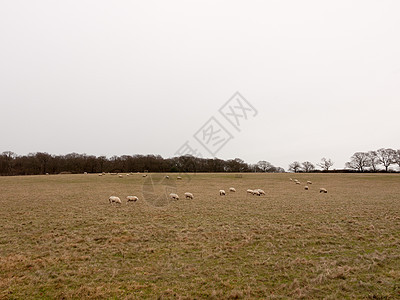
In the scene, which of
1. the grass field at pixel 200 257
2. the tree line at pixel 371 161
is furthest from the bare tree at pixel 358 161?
the grass field at pixel 200 257

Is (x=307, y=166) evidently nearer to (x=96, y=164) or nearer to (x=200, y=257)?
(x=96, y=164)

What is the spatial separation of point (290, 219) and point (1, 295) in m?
13.6

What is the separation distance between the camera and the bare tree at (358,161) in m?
115

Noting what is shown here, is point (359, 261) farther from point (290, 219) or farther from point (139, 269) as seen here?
point (139, 269)

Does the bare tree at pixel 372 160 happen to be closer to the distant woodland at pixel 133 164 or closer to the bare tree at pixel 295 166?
the distant woodland at pixel 133 164

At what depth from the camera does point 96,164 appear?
3999 inches

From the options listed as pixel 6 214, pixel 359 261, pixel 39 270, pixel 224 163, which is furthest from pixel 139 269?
pixel 224 163

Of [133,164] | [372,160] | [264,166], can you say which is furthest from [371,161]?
[133,164]

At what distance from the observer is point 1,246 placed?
363 inches

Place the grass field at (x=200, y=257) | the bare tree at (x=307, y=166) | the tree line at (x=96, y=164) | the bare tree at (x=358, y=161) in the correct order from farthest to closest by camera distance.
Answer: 1. the bare tree at (x=307, y=166)
2. the bare tree at (x=358, y=161)
3. the tree line at (x=96, y=164)
4. the grass field at (x=200, y=257)

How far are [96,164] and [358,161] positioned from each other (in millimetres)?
133038

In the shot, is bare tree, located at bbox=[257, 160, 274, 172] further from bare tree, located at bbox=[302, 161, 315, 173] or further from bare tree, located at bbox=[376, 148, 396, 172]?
bare tree, located at bbox=[376, 148, 396, 172]

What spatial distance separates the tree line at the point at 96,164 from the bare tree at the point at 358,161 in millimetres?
56059

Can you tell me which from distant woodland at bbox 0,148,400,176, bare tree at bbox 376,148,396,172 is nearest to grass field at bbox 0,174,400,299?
distant woodland at bbox 0,148,400,176
